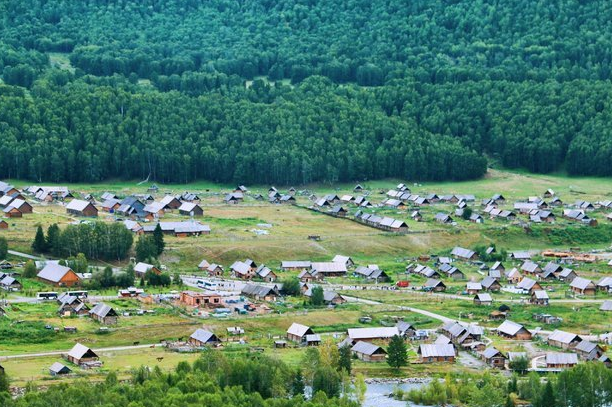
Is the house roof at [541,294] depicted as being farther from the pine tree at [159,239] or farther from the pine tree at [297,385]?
the pine tree at [297,385]

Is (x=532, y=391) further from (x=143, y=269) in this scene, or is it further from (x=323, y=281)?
(x=143, y=269)

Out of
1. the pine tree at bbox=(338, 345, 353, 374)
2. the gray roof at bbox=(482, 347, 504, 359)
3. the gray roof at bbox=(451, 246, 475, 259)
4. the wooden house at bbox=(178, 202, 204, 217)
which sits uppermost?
the pine tree at bbox=(338, 345, 353, 374)

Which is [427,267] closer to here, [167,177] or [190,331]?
[190,331]

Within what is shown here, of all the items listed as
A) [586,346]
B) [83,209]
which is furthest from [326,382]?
[83,209]

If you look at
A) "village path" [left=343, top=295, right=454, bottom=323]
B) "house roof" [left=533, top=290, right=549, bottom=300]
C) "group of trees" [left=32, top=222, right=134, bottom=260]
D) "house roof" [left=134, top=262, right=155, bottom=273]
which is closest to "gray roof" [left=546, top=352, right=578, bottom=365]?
"village path" [left=343, top=295, right=454, bottom=323]

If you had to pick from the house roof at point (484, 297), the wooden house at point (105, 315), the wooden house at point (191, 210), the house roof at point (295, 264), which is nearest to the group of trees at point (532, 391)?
the wooden house at point (105, 315)

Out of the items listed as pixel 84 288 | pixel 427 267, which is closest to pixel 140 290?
pixel 84 288

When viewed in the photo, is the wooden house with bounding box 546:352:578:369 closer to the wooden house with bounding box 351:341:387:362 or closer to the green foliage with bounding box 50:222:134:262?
the wooden house with bounding box 351:341:387:362
